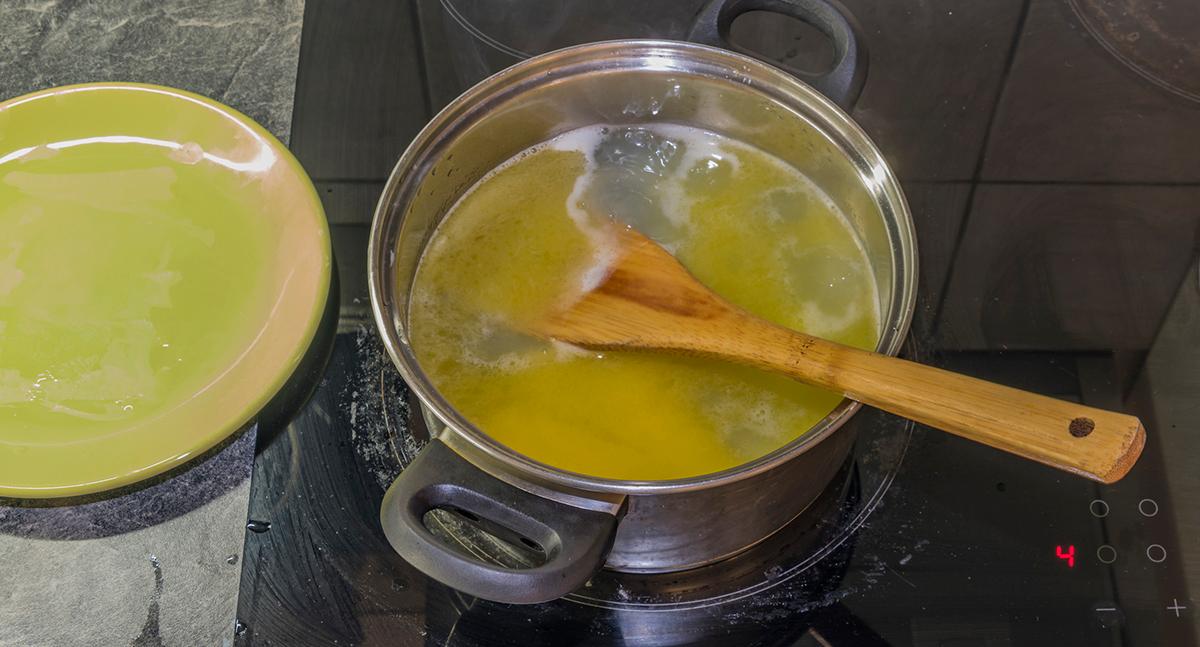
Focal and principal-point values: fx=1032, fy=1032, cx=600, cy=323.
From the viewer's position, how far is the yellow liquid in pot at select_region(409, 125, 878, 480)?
68 centimetres

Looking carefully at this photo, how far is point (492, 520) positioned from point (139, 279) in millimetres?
398

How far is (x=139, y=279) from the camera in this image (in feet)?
2.65

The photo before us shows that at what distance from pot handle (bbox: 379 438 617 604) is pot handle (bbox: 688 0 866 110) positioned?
15.0 inches

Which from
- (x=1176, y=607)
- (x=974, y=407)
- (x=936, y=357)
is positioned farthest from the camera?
(x=936, y=357)

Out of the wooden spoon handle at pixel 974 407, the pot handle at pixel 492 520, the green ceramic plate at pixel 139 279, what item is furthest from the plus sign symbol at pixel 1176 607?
the green ceramic plate at pixel 139 279

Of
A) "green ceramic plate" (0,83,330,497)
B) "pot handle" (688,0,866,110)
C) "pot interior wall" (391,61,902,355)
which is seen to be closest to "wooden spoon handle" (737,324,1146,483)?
"pot interior wall" (391,61,902,355)

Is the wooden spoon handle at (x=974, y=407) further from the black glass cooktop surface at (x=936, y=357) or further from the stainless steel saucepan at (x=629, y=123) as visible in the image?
the black glass cooktop surface at (x=936, y=357)

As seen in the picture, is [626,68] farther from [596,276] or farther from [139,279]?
[139,279]

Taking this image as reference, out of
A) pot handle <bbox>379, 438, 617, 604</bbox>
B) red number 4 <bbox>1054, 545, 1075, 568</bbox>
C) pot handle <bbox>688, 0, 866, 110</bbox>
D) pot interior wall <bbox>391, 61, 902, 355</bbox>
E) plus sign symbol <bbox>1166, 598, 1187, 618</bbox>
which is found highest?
pot handle <bbox>688, 0, 866, 110</bbox>

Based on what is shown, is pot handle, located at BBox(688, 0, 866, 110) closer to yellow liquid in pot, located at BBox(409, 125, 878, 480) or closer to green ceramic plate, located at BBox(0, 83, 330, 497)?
yellow liquid in pot, located at BBox(409, 125, 878, 480)

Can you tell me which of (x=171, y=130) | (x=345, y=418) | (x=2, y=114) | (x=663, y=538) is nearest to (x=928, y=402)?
(x=663, y=538)

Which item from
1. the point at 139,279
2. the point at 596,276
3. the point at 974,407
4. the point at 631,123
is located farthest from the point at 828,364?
the point at 139,279

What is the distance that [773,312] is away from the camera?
748 mm

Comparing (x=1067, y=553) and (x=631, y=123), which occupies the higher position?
(x=631, y=123)
